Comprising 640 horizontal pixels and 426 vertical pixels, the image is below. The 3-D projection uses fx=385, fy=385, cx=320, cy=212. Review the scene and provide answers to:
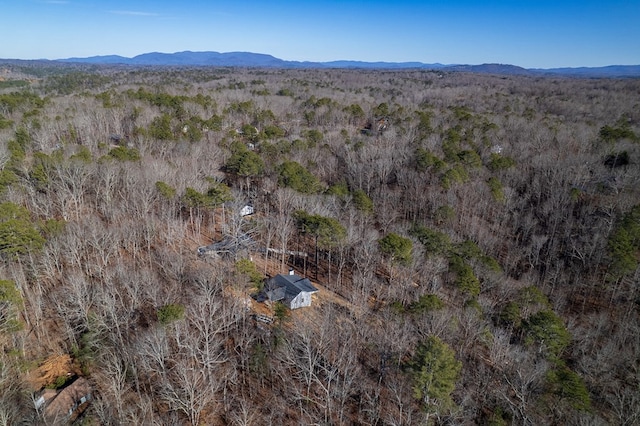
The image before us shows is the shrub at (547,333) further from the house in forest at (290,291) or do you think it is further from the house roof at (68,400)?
the house roof at (68,400)

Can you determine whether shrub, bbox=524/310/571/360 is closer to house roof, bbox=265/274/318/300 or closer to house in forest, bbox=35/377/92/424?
house roof, bbox=265/274/318/300

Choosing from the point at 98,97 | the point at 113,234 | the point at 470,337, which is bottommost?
the point at 470,337

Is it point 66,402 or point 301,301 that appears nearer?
point 66,402

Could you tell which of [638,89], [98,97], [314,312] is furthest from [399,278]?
[638,89]

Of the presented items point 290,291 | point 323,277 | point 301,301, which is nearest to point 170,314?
point 290,291

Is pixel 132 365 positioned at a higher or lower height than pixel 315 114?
lower

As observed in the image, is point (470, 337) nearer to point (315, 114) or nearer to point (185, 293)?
point (185, 293)

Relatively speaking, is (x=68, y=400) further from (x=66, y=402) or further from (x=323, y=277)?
(x=323, y=277)

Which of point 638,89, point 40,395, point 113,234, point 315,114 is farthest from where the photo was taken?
point 638,89
